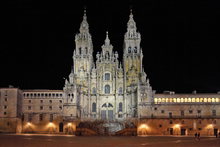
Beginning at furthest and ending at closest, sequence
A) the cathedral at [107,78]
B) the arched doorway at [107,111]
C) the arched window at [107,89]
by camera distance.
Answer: the arched window at [107,89] < the arched doorway at [107,111] < the cathedral at [107,78]

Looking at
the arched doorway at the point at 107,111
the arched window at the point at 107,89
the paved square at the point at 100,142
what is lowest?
the paved square at the point at 100,142

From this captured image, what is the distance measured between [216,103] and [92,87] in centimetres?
3715

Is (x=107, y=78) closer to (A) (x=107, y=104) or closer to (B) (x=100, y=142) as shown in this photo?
(A) (x=107, y=104)

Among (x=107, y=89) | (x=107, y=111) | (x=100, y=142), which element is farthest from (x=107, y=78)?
(x=100, y=142)

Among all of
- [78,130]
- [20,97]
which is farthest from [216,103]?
[20,97]

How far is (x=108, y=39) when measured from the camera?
4419 inches

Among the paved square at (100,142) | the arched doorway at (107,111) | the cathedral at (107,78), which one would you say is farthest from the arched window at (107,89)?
the paved square at (100,142)

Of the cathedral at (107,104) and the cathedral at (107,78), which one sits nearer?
the cathedral at (107,104)

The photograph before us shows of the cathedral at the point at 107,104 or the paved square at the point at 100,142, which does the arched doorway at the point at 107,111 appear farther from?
the paved square at the point at 100,142

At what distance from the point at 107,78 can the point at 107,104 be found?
8.12 metres

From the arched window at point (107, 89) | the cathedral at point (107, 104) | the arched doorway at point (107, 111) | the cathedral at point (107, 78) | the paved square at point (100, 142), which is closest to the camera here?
the paved square at point (100, 142)

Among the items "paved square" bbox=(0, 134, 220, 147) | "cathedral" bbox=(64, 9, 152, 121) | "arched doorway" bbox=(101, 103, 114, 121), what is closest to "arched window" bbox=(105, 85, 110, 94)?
"cathedral" bbox=(64, 9, 152, 121)

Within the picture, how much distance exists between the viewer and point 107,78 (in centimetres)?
11031

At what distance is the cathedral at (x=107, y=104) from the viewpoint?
321 ft
